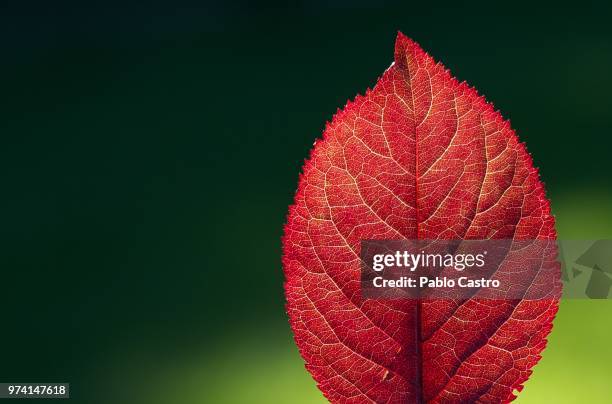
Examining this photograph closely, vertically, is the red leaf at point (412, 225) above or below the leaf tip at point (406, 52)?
below

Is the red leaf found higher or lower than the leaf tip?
lower
